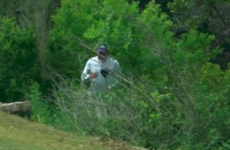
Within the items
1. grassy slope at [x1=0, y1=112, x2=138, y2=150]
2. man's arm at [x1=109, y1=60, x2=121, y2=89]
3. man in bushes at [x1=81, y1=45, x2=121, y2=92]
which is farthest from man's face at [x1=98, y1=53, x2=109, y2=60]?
grassy slope at [x1=0, y1=112, x2=138, y2=150]

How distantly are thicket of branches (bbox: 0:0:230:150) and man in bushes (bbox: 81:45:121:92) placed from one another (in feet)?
0.77

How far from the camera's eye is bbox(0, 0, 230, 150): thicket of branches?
1073 cm

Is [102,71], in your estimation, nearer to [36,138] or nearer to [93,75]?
[93,75]

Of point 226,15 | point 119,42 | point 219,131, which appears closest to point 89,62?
point 119,42

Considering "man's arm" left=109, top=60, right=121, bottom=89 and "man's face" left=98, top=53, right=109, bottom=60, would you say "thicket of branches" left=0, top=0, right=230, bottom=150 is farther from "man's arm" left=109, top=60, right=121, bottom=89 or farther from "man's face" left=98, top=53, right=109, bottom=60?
"man's face" left=98, top=53, right=109, bottom=60

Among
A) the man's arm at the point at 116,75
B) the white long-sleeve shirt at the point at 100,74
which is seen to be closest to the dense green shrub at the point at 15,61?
the white long-sleeve shirt at the point at 100,74

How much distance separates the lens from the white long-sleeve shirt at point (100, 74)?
39.4 feet

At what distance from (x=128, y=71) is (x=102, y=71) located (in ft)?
2.37

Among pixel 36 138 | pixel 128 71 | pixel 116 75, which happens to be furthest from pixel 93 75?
pixel 36 138

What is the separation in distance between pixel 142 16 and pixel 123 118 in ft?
8.93

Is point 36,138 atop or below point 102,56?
below

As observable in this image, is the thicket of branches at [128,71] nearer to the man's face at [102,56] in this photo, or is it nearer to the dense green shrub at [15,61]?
the dense green shrub at [15,61]

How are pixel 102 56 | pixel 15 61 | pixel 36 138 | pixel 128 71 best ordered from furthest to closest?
pixel 15 61
pixel 128 71
pixel 102 56
pixel 36 138

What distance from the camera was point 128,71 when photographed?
13.0m
